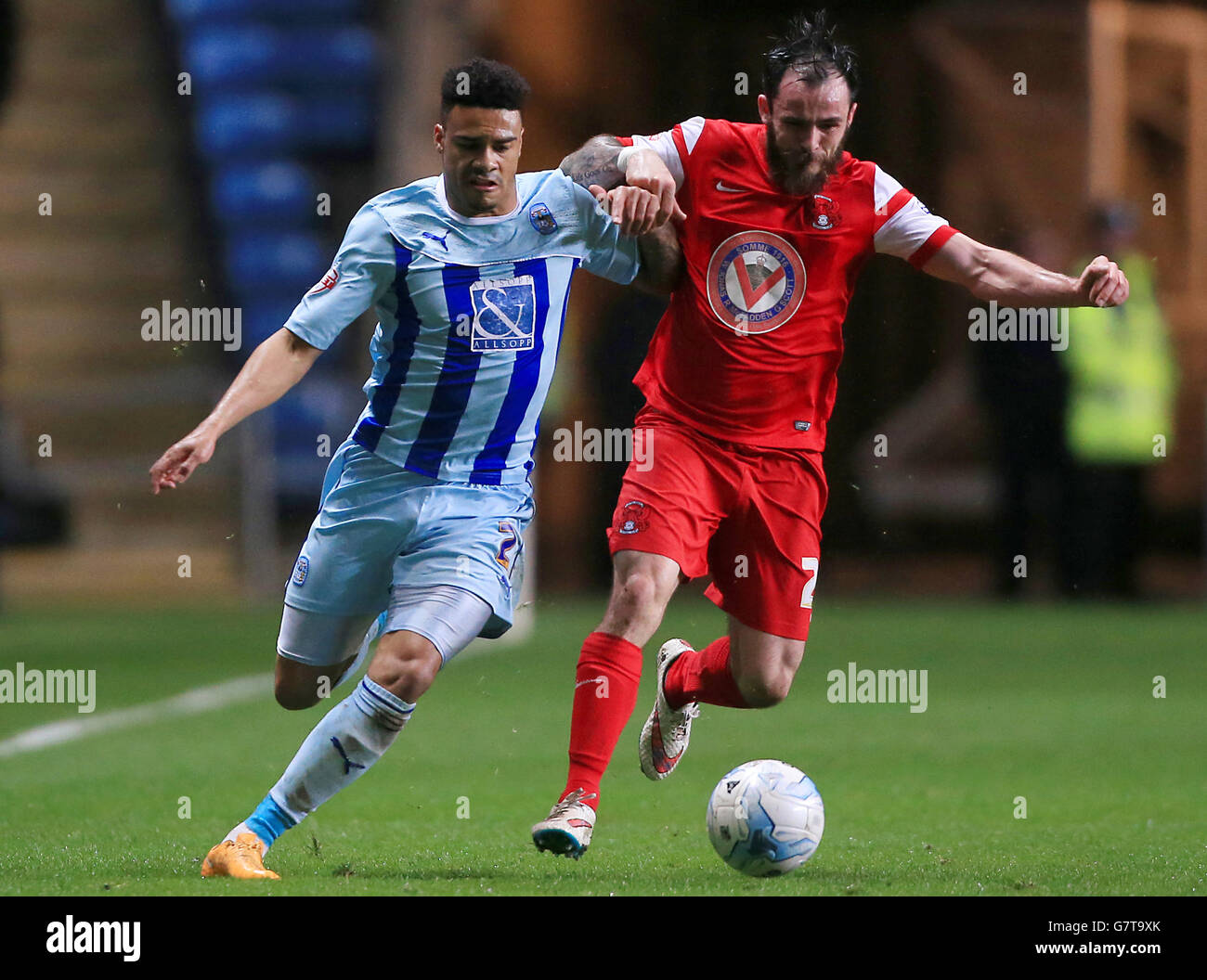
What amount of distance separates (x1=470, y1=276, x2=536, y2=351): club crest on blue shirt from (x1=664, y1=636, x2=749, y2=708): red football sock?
133cm

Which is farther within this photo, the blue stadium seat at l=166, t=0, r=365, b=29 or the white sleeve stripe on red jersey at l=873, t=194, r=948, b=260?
the blue stadium seat at l=166, t=0, r=365, b=29

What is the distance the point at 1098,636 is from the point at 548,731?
15.6ft

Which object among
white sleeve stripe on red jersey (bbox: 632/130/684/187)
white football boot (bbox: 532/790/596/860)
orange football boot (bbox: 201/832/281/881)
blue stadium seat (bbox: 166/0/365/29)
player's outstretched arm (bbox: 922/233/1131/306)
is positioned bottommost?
orange football boot (bbox: 201/832/281/881)

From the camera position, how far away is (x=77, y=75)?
16.6 m

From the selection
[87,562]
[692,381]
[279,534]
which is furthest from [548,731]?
[87,562]

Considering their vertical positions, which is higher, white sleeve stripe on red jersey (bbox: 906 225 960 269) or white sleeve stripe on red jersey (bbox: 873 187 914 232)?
white sleeve stripe on red jersey (bbox: 873 187 914 232)

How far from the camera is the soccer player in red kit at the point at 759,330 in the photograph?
5645 millimetres

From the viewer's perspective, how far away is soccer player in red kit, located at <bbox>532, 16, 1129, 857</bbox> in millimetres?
5645

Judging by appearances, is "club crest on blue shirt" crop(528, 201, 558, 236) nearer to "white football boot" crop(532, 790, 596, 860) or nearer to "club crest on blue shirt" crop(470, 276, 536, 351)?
"club crest on blue shirt" crop(470, 276, 536, 351)

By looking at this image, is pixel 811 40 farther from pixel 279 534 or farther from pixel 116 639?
pixel 279 534

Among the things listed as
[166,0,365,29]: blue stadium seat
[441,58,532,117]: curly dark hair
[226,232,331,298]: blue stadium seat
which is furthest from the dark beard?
[166,0,365,29]: blue stadium seat

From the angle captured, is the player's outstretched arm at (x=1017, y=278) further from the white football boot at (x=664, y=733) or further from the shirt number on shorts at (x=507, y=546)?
the white football boot at (x=664, y=733)

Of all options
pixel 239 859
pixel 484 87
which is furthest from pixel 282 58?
pixel 239 859
